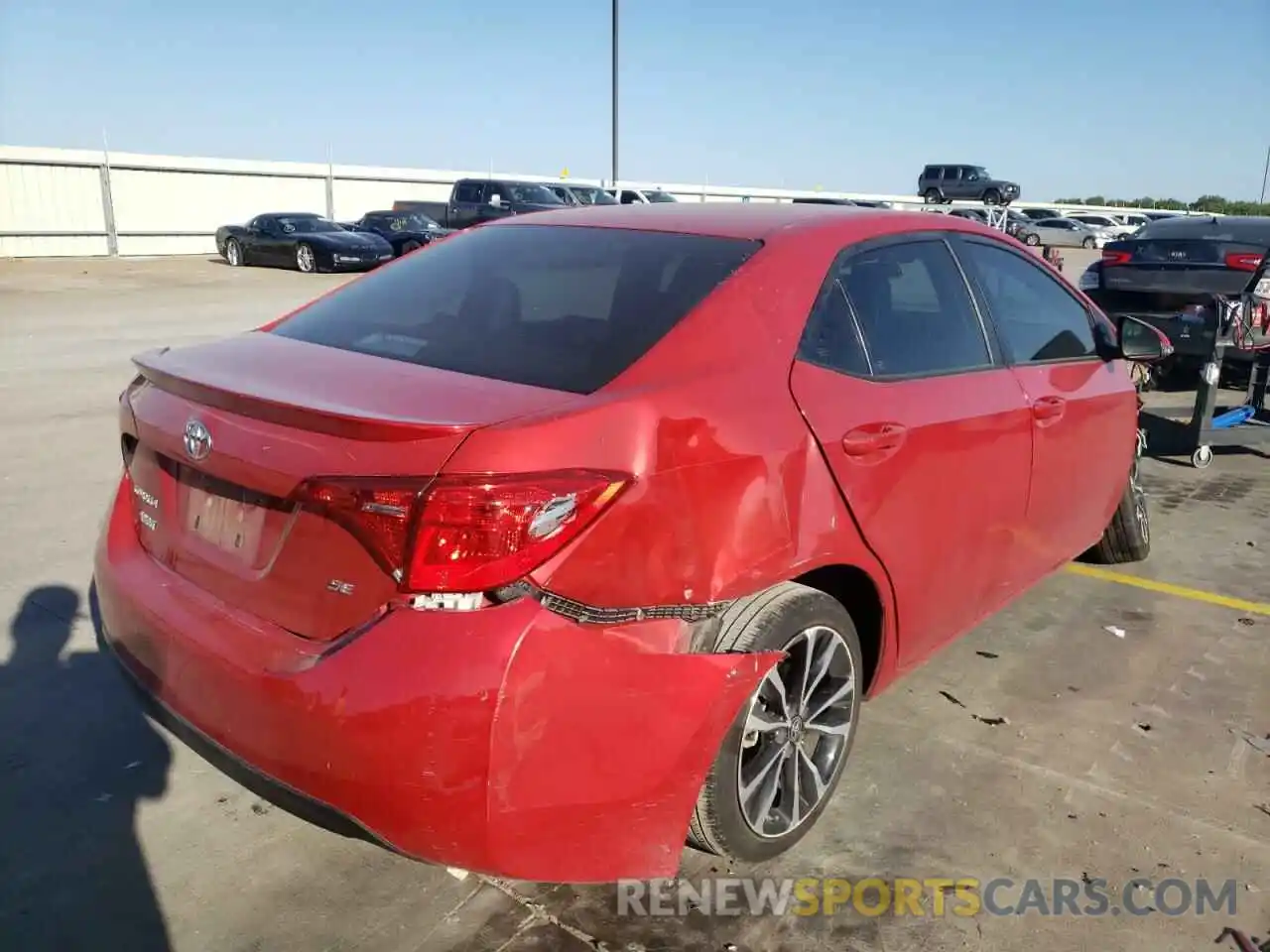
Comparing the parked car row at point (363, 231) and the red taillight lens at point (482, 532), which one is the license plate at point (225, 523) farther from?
the parked car row at point (363, 231)

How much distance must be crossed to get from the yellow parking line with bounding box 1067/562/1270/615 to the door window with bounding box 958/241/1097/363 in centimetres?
136

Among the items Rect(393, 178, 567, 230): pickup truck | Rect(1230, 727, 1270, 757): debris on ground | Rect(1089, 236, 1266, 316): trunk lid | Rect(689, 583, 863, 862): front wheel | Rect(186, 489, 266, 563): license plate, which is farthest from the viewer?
Rect(393, 178, 567, 230): pickup truck

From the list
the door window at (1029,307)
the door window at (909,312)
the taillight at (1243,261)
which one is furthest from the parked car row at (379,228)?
the door window at (909,312)

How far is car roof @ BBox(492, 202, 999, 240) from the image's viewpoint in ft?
9.77

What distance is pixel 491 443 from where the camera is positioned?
2.01 meters

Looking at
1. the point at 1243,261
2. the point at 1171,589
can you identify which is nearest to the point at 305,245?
the point at 1243,261

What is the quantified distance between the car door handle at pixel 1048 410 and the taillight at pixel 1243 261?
6.00m

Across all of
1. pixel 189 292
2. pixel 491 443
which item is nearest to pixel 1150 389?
pixel 491 443

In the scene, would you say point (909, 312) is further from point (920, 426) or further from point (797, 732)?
point (797, 732)

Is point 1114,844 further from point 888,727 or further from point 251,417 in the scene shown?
point 251,417

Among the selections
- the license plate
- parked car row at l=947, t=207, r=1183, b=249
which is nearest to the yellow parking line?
the license plate

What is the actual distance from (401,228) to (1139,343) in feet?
87.7

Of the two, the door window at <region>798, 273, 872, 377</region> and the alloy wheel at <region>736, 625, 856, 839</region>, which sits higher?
the door window at <region>798, 273, 872, 377</region>

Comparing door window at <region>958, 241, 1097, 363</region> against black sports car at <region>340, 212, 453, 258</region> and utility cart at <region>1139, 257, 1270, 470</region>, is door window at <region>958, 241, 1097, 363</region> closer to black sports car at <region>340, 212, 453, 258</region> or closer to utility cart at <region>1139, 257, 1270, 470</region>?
utility cart at <region>1139, 257, 1270, 470</region>
